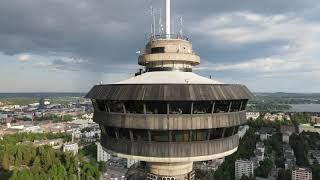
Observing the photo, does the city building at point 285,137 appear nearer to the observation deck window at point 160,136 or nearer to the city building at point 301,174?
the city building at point 301,174

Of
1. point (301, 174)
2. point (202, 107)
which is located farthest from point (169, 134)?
point (301, 174)

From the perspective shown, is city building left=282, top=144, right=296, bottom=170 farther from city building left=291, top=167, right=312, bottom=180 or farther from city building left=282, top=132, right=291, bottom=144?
city building left=291, top=167, right=312, bottom=180

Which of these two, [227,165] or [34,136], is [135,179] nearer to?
[227,165]

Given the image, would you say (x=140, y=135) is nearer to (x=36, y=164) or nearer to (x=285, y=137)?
(x=36, y=164)

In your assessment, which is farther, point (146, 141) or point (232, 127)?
point (232, 127)

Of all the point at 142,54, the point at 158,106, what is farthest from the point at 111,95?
the point at 142,54

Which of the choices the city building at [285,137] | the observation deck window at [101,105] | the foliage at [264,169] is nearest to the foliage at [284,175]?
the foliage at [264,169]

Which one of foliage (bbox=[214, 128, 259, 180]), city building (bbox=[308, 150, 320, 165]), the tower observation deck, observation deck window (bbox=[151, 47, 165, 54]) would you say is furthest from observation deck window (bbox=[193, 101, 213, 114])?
city building (bbox=[308, 150, 320, 165])
